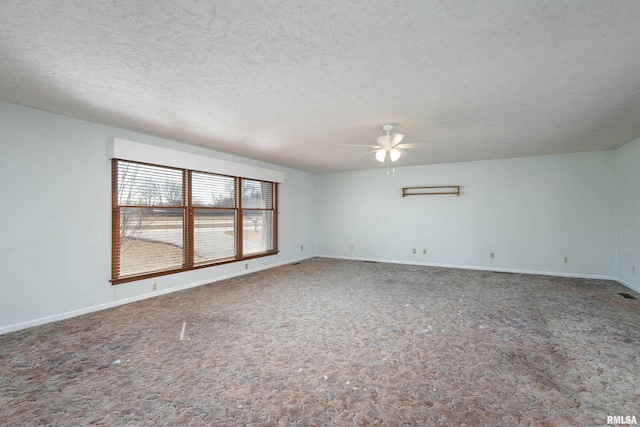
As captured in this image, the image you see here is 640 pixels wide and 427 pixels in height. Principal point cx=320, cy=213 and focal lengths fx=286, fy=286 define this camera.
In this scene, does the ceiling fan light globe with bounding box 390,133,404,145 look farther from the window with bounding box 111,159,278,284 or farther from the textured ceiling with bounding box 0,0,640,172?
the window with bounding box 111,159,278,284

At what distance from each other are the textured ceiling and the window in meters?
0.89

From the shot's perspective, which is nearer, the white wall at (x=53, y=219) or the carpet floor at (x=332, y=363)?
the carpet floor at (x=332, y=363)

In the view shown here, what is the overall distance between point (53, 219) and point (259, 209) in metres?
3.54

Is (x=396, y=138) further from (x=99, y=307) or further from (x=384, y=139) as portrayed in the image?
(x=99, y=307)

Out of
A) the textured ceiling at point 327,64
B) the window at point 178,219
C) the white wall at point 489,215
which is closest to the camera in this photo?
the textured ceiling at point 327,64

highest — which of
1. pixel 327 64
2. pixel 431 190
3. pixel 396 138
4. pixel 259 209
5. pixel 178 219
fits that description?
pixel 327 64

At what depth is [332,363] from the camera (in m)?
2.45

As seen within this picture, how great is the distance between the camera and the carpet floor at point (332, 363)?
1.85 m

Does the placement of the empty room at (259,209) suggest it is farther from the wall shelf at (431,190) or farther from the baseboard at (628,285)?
the wall shelf at (431,190)

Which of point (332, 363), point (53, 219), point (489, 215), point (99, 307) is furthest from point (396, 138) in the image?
point (99, 307)

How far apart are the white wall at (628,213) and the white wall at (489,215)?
210 millimetres

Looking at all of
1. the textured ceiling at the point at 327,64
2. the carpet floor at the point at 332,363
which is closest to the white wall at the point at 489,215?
the carpet floor at the point at 332,363

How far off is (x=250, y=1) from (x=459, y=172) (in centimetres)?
623

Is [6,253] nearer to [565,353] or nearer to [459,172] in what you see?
[565,353]
